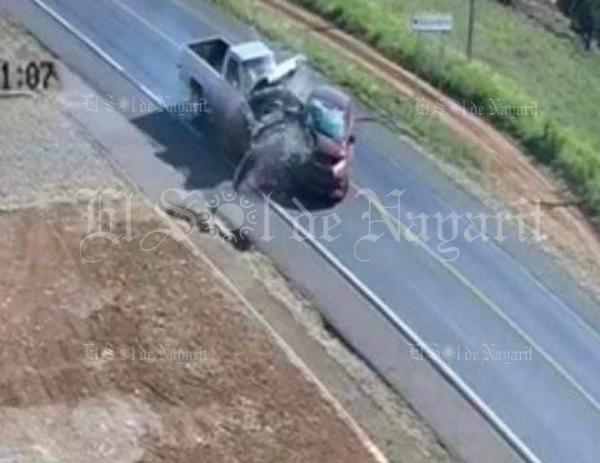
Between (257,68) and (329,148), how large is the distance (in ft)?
8.09

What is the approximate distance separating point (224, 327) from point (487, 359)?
4.21m

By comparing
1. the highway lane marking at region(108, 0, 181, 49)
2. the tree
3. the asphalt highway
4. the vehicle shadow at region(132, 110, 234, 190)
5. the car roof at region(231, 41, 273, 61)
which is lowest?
the tree

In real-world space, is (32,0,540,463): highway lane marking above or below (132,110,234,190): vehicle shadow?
above

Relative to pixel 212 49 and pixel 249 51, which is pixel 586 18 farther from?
pixel 249 51

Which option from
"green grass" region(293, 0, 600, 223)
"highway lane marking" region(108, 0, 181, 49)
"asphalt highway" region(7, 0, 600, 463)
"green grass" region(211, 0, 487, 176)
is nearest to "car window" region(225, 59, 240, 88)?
Result: "asphalt highway" region(7, 0, 600, 463)

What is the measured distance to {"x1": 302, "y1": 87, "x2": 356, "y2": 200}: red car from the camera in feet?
85.7

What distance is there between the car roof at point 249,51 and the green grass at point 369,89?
10.9ft

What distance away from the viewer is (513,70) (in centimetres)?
3809

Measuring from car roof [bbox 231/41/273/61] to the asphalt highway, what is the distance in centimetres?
186

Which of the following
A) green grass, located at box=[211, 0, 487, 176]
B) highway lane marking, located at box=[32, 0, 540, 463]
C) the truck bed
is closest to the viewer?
highway lane marking, located at box=[32, 0, 540, 463]

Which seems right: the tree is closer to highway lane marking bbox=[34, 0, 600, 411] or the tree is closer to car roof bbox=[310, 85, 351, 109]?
car roof bbox=[310, 85, 351, 109]

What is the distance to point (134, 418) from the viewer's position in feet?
64.9

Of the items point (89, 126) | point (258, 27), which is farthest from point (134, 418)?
point (258, 27)

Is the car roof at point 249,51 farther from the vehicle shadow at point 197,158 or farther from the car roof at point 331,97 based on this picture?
the vehicle shadow at point 197,158
